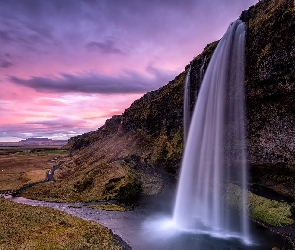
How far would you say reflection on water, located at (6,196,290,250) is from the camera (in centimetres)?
2844

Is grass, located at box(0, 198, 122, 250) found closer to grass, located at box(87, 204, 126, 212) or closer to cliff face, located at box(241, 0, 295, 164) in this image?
grass, located at box(87, 204, 126, 212)

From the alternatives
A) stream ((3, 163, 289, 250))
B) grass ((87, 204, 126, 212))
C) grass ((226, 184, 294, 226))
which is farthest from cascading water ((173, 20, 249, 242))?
grass ((87, 204, 126, 212))

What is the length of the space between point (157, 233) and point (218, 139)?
2119cm

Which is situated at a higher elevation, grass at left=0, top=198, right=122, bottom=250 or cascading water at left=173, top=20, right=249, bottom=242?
cascading water at left=173, top=20, right=249, bottom=242

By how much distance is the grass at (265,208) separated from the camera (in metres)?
34.6

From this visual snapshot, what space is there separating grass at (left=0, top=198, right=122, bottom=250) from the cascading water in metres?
15.3

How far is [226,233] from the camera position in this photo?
32.8 metres

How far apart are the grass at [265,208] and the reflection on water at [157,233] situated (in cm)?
251

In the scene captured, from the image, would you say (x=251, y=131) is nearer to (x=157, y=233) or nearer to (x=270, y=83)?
(x=270, y=83)

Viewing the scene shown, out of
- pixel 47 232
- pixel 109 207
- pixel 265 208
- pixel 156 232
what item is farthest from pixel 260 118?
pixel 47 232

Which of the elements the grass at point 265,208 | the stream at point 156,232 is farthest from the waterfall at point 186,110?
the grass at point 265,208

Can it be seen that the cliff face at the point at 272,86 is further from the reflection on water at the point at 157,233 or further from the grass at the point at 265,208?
the reflection on water at the point at 157,233

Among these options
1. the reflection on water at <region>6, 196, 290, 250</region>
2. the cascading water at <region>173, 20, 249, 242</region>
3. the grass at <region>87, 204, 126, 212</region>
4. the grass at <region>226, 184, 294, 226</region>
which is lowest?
the reflection on water at <region>6, 196, 290, 250</region>

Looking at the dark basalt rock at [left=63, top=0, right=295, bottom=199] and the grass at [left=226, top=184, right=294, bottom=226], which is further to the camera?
the dark basalt rock at [left=63, top=0, right=295, bottom=199]
